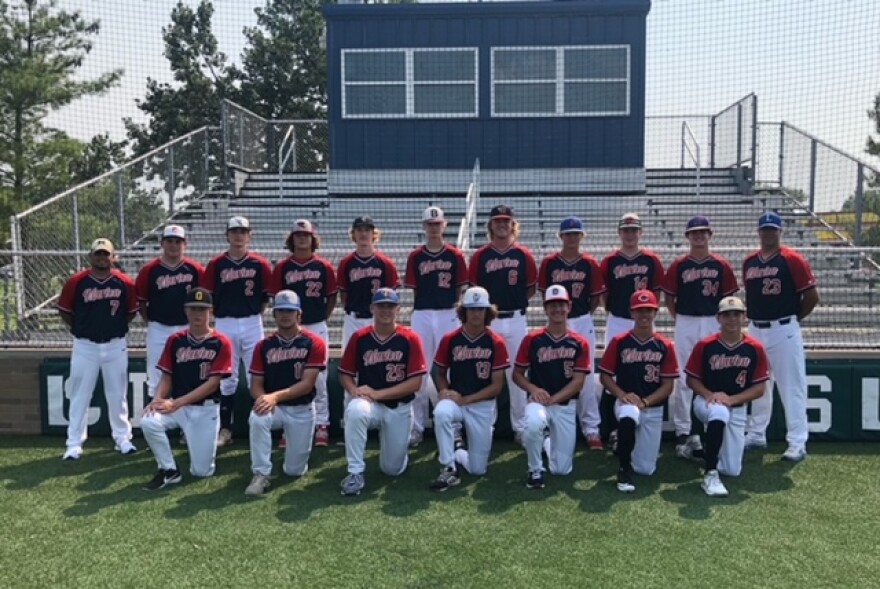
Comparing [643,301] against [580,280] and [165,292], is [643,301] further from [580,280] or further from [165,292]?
[165,292]

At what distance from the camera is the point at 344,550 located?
385cm

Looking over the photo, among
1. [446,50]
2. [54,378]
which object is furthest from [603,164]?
[54,378]

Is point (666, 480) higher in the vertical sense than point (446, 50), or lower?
lower

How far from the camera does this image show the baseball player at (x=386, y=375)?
501cm

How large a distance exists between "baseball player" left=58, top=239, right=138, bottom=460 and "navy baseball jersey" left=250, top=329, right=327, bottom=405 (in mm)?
1392

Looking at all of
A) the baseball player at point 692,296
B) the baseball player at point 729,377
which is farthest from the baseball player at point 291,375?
the baseball player at point 692,296

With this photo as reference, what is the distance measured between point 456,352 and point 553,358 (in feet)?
2.24

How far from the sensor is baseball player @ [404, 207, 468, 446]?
5848 mm

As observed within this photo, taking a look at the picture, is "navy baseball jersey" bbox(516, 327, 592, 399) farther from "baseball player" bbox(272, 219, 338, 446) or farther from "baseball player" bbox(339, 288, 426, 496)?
"baseball player" bbox(272, 219, 338, 446)

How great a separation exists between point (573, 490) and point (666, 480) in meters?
0.71

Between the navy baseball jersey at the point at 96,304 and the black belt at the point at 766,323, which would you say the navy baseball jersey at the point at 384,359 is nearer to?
the navy baseball jersey at the point at 96,304

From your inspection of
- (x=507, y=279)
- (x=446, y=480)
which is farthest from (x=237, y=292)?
(x=446, y=480)

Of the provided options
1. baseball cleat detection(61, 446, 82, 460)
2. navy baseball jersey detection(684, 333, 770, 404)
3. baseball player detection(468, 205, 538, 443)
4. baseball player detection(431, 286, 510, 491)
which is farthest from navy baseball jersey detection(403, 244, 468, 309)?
baseball cleat detection(61, 446, 82, 460)

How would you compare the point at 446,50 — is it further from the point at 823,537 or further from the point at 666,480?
the point at 823,537
